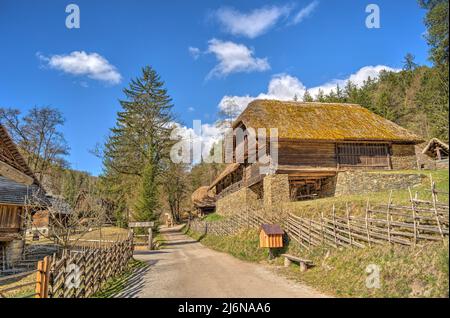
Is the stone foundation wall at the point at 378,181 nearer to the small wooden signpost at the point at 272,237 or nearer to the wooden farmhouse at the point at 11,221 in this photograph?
the small wooden signpost at the point at 272,237

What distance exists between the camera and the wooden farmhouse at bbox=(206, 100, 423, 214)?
17734 millimetres

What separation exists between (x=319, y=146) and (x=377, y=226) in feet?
34.4

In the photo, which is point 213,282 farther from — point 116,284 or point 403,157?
point 403,157

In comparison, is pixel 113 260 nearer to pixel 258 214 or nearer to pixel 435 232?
pixel 258 214

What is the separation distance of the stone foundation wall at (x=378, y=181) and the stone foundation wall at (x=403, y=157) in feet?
7.70

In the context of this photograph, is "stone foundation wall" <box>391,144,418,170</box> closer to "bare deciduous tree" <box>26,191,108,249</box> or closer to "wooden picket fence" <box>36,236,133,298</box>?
"wooden picket fence" <box>36,236,133,298</box>

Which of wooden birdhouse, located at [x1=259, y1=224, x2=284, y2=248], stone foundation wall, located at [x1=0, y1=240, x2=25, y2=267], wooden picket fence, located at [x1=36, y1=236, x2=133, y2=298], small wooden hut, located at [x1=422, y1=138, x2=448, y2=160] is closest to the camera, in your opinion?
wooden picket fence, located at [x1=36, y1=236, x2=133, y2=298]

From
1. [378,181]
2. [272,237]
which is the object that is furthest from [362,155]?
[272,237]

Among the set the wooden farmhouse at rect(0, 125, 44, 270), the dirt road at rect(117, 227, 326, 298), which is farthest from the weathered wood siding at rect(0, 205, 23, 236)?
the dirt road at rect(117, 227, 326, 298)

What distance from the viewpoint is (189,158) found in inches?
1194

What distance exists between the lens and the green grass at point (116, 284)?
8148 millimetres

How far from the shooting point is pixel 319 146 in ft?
60.3

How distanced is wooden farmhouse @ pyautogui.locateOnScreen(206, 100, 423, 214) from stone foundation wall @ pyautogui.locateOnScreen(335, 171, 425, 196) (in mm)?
1214
